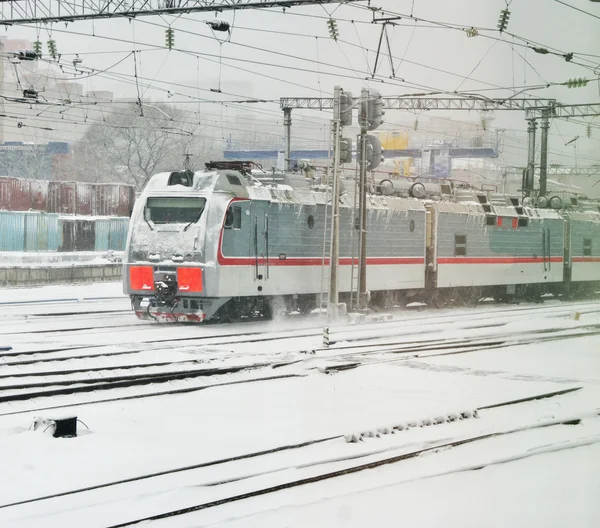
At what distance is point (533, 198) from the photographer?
1245 inches

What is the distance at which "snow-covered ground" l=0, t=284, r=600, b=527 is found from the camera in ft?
22.5

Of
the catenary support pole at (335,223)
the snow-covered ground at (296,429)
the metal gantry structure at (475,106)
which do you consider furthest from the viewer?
the metal gantry structure at (475,106)

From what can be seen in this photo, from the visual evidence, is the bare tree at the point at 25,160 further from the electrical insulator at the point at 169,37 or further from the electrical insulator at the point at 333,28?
the electrical insulator at the point at 333,28

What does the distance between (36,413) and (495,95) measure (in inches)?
848

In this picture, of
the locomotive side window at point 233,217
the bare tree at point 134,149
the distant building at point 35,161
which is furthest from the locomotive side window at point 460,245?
the distant building at point 35,161

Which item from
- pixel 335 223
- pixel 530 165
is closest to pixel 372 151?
pixel 335 223

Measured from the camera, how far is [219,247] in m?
17.9

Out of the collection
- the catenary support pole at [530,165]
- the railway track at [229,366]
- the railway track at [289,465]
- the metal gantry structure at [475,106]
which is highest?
the metal gantry structure at [475,106]

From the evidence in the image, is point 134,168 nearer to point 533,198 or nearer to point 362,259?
point 533,198

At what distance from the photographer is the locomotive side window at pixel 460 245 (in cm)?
2539

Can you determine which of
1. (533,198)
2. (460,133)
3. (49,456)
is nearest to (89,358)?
(49,456)

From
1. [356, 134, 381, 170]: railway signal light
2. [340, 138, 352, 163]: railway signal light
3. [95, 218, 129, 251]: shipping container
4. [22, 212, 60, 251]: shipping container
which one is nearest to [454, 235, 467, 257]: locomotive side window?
[356, 134, 381, 170]: railway signal light

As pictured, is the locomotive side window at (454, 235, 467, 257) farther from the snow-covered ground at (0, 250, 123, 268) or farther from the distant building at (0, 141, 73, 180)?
the distant building at (0, 141, 73, 180)

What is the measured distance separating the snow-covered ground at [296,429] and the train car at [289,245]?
133 cm
